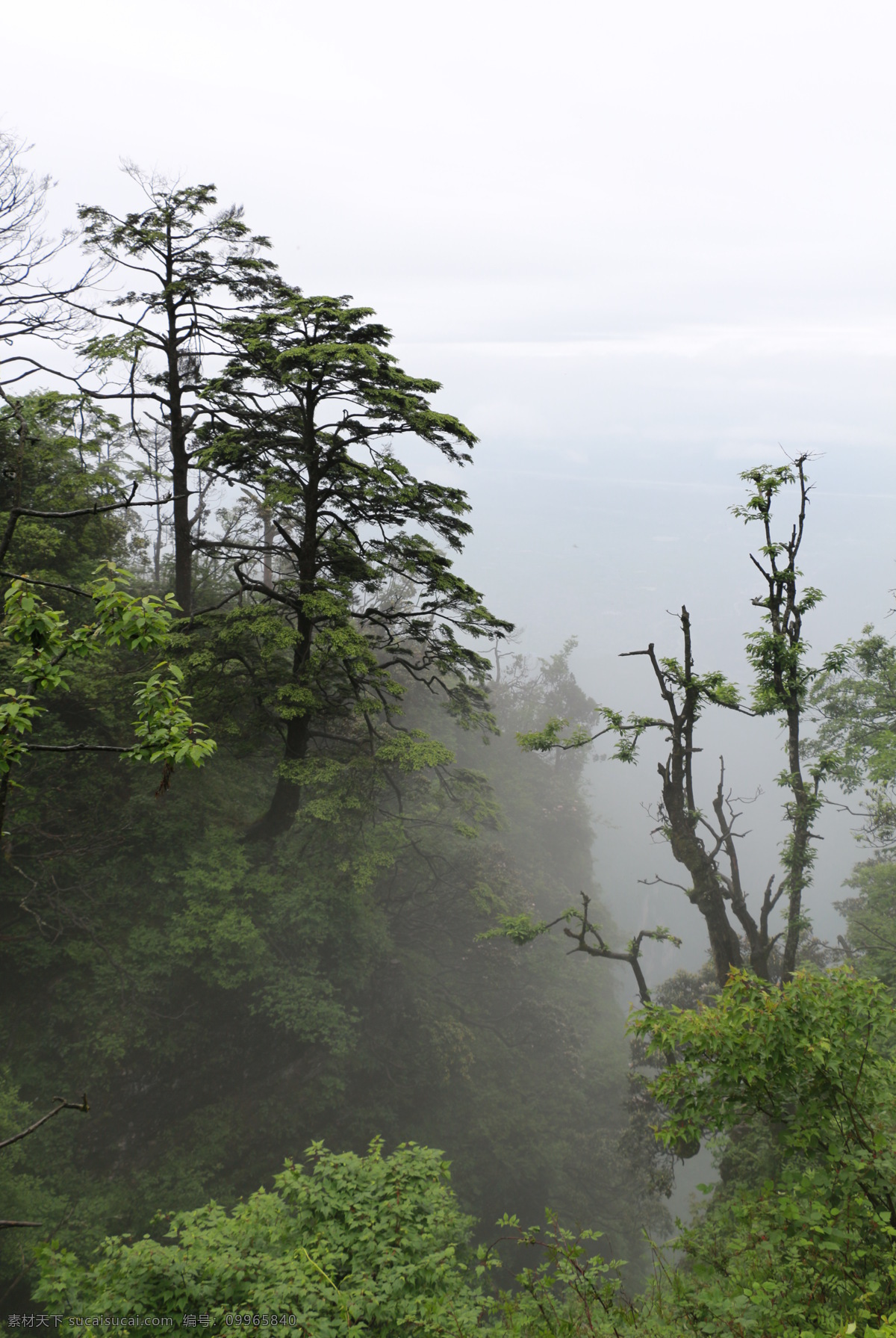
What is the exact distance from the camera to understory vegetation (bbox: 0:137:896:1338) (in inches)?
199

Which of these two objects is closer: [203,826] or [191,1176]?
[191,1176]

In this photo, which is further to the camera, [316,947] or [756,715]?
[316,947]

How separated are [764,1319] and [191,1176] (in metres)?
12.6

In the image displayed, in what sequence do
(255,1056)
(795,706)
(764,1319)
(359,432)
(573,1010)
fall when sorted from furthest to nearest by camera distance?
1. (573,1010)
2. (255,1056)
3. (359,432)
4. (795,706)
5. (764,1319)

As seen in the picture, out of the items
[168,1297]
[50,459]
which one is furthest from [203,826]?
[168,1297]

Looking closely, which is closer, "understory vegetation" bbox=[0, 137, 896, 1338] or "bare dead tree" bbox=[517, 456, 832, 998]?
"understory vegetation" bbox=[0, 137, 896, 1338]

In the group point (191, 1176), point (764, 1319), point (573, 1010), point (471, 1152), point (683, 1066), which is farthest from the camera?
point (573, 1010)

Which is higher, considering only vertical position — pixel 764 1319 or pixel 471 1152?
pixel 764 1319

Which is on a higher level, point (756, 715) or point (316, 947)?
point (756, 715)

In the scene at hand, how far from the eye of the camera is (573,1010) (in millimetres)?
29953

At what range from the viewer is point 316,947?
17.6 metres

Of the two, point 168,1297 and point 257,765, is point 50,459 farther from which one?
point 168,1297

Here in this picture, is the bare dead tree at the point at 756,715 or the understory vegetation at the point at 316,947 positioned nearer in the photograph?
the understory vegetation at the point at 316,947

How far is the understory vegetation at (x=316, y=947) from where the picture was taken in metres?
5.06
